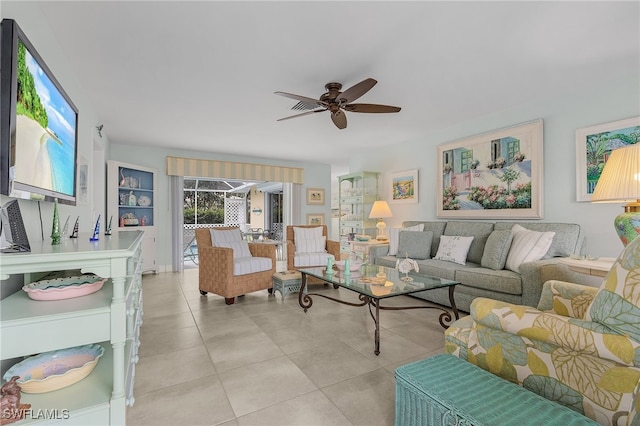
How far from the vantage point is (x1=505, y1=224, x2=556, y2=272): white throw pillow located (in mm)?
2854

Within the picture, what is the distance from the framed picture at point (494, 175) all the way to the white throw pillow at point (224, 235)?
2956 millimetres

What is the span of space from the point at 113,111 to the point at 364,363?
3986mm

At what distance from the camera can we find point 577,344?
3.40 ft

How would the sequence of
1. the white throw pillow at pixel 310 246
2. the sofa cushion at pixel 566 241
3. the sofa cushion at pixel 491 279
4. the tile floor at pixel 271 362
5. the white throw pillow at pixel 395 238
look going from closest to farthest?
the tile floor at pixel 271 362, the sofa cushion at pixel 491 279, the sofa cushion at pixel 566 241, the white throw pillow at pixel 395 238, the white throw pillow at pixel 310 246

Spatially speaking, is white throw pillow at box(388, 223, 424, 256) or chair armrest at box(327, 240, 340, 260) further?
chair armrest at box(327, 240, 340, 260)

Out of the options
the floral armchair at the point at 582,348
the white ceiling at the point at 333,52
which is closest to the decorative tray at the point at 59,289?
the white ceiling at the point at 333,52

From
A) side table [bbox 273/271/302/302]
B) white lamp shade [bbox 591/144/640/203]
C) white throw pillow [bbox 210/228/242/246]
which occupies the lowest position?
side table [bbox 273/271/302/302]

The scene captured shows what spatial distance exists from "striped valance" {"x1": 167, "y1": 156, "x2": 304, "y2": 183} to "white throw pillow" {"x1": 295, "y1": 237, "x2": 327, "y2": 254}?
8.61 ft

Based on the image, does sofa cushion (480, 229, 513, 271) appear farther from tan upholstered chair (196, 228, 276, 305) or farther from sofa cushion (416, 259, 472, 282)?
tan upholstered chair (196, 228, 276, 305)

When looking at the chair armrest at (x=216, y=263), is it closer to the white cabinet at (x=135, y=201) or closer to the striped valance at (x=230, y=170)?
the white cabinet at (x=135, y=201)

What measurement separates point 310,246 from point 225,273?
1.41 meters

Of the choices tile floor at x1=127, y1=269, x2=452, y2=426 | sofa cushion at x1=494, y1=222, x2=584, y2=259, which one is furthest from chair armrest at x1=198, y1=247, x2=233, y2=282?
sofa cushion at x1=494, y1=222, x2=584, y2=259

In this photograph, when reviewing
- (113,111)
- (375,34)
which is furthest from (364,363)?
(113,111)

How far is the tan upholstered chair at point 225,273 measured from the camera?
3404 mm
